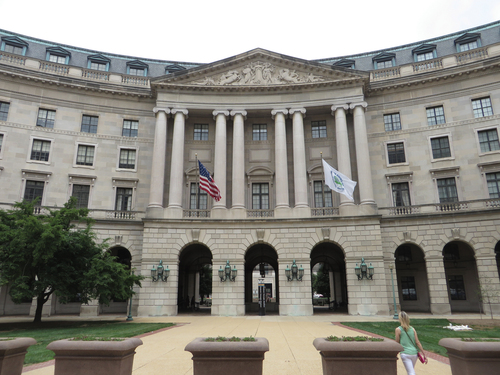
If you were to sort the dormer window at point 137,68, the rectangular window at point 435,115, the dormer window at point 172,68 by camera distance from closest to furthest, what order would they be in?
1. the rectangular window at point 435,115
2. the dormer window at point 137,68
3. the dormer window at point 172,68

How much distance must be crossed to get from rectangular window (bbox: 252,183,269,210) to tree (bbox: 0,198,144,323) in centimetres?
1545

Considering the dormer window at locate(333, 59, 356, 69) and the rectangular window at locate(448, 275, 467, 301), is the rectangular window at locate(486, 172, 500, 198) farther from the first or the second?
the dormer window at locate(333, 59, 356, 69)

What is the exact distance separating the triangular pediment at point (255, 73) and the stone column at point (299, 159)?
131 inches

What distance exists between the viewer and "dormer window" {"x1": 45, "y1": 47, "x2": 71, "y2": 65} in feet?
127

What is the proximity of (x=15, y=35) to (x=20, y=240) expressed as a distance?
1141 inches

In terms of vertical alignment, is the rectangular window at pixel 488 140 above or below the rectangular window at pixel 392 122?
below

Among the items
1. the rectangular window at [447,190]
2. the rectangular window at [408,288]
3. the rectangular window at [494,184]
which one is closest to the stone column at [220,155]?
the rectangular window at [408,288]

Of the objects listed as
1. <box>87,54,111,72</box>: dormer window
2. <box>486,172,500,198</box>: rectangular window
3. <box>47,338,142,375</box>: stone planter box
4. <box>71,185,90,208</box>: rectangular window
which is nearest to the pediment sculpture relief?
<box>87,54,111,72</box>: dormer window

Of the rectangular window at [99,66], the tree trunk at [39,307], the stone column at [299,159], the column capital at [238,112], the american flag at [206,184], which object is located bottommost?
the tree trunk at [39,307]

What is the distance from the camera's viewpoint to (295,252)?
105ft

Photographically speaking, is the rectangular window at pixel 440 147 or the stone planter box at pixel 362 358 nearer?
the stone planter box at pixel 362 358

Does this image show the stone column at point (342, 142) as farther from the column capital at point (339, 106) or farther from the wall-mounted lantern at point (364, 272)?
the wall-mounted lantern at point (364, 272)

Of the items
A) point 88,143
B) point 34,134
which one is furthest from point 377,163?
point 34,134

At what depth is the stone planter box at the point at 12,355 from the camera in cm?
811
